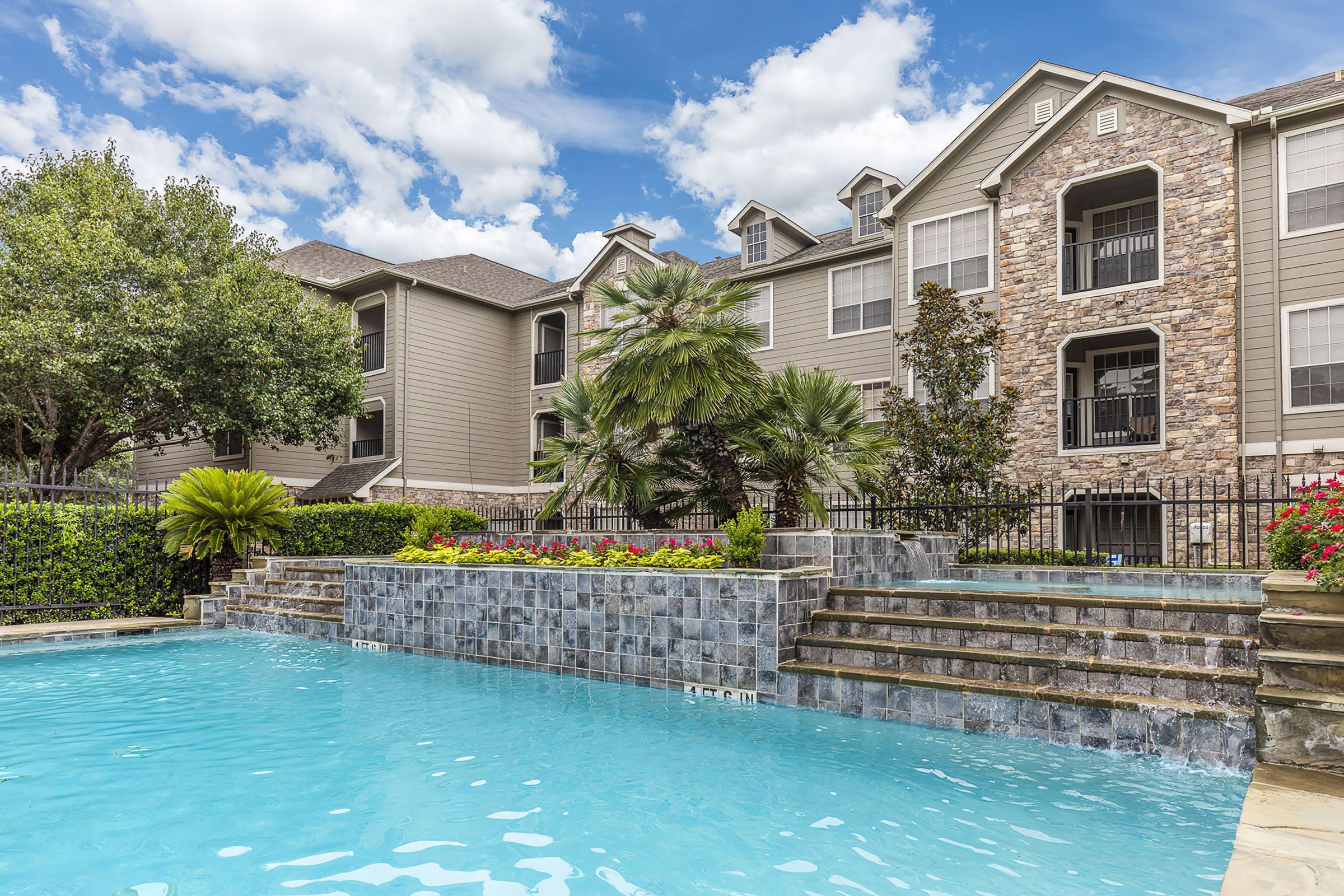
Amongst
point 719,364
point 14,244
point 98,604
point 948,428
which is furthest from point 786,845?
point 14,244

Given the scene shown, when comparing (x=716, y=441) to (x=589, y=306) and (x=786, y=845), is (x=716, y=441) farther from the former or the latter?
(x=589, y=306)

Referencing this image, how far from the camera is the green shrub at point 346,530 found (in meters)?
15.0

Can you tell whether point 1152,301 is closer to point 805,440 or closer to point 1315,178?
point 1315,178

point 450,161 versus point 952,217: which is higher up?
point 450,161

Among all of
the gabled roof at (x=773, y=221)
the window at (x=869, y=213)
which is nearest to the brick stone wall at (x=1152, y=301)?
the window at (x=869, y=213)

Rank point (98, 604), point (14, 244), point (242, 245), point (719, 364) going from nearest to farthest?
point (719, 364), point (98, 604), point (14, 244), point (242, 245)

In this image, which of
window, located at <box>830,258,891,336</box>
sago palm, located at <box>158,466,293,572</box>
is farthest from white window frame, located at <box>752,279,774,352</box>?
sago palm, located at <box>158,466,293,572</box>

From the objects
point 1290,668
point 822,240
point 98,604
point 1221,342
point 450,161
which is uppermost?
point 450,161

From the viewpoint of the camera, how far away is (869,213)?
1875cm

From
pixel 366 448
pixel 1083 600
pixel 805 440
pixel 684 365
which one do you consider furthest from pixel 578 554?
pixel 366 448

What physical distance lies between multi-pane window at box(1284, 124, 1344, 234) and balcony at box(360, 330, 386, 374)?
70.8 ft

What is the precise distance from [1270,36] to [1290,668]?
13.6 meters

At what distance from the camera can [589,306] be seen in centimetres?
2212

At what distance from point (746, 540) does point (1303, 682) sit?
14.9 feet
